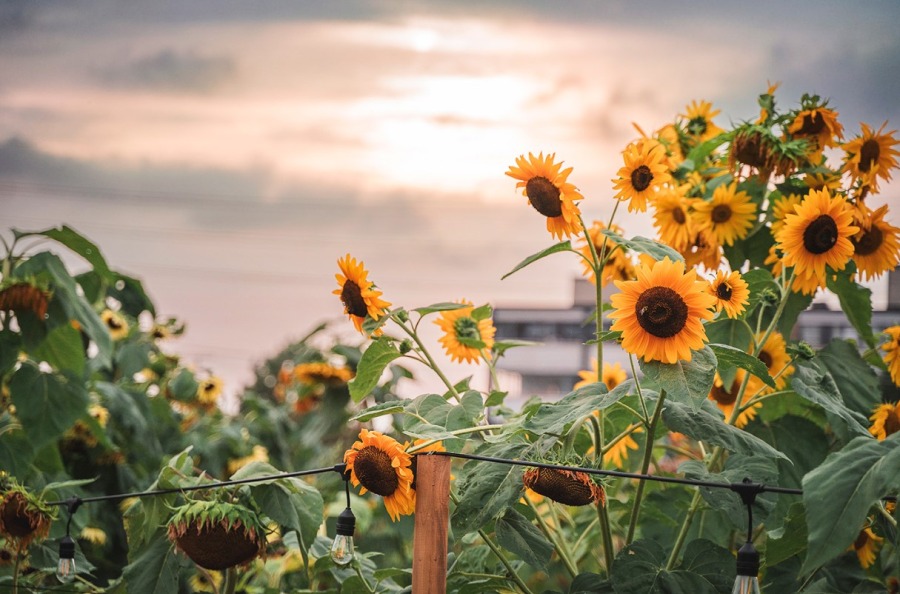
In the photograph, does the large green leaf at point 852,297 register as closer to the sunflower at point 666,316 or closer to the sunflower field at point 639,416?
the sunflower field at point 639,416

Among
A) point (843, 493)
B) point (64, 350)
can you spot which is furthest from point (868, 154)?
point (64, 350)

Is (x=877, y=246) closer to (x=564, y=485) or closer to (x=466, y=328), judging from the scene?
(x=466, y=328)

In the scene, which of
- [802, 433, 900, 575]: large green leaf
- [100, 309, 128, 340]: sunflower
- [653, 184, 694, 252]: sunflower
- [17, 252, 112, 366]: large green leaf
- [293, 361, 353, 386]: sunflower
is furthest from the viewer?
[100, 309, 128, 340]: sunflower

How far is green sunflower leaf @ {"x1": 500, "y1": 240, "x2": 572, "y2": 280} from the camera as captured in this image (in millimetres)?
1633

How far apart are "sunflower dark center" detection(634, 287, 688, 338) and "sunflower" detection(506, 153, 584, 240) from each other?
1.04ft

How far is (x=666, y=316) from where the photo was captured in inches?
57.1

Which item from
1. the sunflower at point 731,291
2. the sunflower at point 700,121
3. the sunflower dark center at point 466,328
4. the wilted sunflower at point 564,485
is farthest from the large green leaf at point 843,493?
the sunflower at point 700,121

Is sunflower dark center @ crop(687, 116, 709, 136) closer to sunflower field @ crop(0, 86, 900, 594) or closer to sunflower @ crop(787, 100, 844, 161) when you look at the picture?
sunflower field @ crop(0, 86, 900, 594)

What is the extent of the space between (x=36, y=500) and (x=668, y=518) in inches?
44.8

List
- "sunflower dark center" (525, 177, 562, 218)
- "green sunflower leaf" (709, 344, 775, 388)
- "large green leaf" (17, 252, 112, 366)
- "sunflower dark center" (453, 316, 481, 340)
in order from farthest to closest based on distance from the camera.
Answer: "large green leaf" (17, 252, 112, 366), "sunflower dark center" (453, 316, 481, 340), "sunflower dark center" (525, 177, 562, 218), "green sunflower leaf" (709, 344, 775, 388)

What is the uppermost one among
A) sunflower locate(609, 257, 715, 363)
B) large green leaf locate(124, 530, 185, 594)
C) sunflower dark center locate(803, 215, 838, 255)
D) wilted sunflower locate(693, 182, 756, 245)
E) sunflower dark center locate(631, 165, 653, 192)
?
sunflower dark center locate(631, 165, 653, 192)

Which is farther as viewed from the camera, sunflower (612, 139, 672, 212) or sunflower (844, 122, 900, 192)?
sunflower (844, 122, 900, 192)

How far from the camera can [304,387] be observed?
4543 millimetres

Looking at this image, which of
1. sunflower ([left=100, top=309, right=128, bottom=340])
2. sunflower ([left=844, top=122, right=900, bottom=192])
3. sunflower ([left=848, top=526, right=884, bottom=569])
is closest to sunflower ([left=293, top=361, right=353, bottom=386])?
sunflower ([left=100, top=309, right=128, bottom=340])
